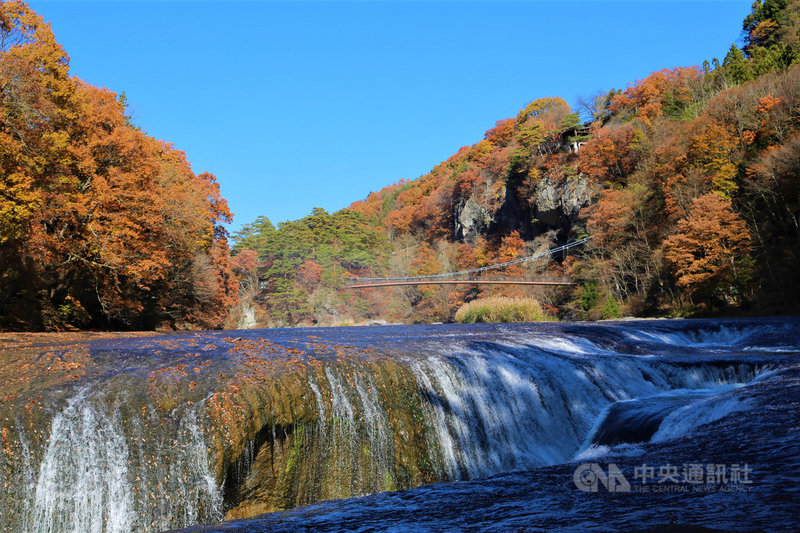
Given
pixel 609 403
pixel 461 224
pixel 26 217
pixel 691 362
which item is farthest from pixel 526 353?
pixel 461 224

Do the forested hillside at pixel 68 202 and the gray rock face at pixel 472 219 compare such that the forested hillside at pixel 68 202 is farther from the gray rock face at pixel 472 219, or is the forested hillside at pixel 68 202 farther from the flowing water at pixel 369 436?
the gray rock face at pixel 472 219

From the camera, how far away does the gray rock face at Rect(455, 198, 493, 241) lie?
2467 inches

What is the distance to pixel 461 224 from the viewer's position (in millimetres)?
66688

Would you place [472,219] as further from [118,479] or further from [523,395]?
[118,479]

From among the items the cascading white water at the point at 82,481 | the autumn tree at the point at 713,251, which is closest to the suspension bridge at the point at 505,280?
the autumn tree at the point at 713,251

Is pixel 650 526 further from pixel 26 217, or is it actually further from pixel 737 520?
pixel 26 217

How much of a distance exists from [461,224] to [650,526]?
6376cm

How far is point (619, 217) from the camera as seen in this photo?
1409 inches

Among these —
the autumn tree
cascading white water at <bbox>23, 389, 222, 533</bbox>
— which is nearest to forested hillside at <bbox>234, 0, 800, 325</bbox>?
the autumn tree

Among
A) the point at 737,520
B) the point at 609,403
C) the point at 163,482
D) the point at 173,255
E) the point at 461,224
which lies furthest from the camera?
the point at 461,224

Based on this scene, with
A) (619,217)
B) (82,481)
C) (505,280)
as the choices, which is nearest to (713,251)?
(619,217)

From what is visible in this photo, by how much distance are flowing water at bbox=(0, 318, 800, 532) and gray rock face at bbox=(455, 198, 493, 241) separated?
51.5 metres

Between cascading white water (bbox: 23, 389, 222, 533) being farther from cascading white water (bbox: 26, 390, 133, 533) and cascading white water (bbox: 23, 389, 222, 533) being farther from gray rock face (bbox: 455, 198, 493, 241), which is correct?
gray rock face (bbox: 455, 198, 493, 241)

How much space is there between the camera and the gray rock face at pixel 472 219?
206 feet
